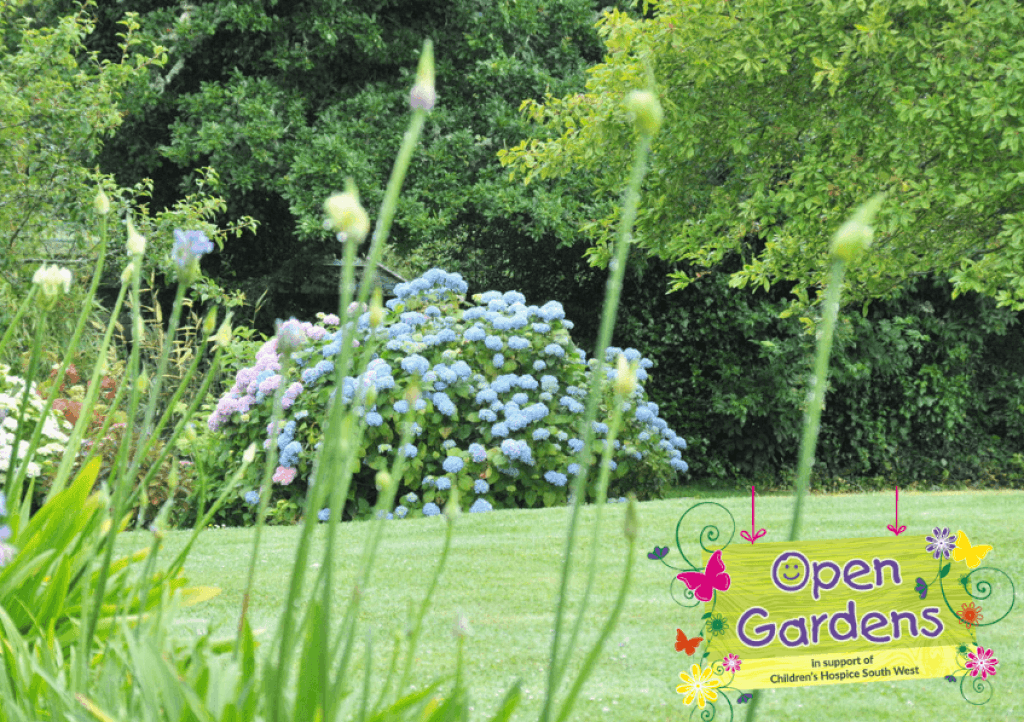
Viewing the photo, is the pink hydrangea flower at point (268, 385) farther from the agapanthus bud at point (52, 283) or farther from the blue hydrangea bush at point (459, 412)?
the agapanthus bud at point (52, 283)

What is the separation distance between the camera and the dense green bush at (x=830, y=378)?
30.6 ft

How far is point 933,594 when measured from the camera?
7.93 ft

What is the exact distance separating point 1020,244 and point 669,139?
7.25ft

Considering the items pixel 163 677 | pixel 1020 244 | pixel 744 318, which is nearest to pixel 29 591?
pixel 163 677

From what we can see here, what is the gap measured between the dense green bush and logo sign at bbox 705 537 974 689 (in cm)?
684

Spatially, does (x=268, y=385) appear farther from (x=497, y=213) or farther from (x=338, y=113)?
(x=338, y=113)

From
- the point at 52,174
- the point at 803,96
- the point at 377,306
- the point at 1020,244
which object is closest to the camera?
the point at 377,306

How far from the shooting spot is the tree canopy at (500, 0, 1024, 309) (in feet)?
15.0

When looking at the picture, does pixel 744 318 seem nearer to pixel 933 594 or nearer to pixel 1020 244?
pixel 1020 244

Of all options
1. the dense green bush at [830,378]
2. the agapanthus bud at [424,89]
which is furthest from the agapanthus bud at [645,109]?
the dense green bush at [830,378]

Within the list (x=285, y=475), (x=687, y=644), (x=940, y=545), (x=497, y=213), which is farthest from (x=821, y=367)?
(x=497, y=213)

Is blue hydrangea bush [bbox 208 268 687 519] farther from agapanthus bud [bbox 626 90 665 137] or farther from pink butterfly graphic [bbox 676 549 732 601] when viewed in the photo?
agapanthus bud [bbox 626 90 665 137]

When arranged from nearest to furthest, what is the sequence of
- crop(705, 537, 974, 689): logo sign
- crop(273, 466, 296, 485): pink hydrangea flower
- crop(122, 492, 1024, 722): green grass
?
crop(705, 537, 974, 689): logo sign < crop(122, 492, 1024, 722): green grass < crop(273, 466, 296, 485): pink hydrangea flower

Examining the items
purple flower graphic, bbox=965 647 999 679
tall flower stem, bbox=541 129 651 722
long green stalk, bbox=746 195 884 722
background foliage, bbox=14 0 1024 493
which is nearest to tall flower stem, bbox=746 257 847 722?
long green stalk, bbox=746 195 884 722
